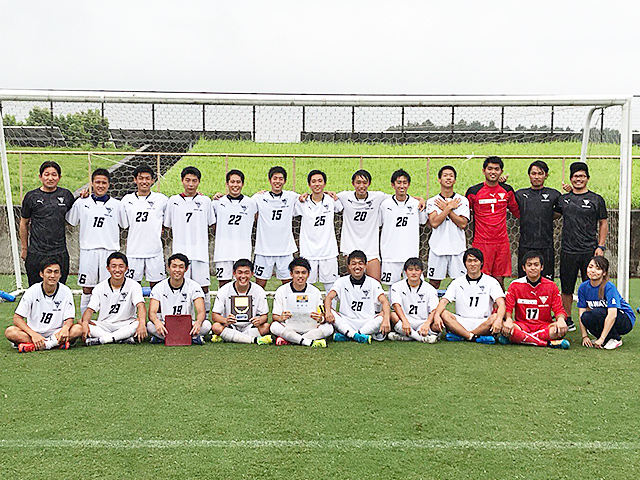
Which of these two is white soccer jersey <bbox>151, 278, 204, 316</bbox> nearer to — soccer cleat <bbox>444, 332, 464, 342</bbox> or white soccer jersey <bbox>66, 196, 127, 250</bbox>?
white soccer jersey <bbox>66, 196, 127, 250</bbox>

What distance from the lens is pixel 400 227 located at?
241 inches

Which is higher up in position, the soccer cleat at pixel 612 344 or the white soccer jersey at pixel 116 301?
the white soccer jersey at pixel 116 301

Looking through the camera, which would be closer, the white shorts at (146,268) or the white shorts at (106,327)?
the white shorts at (106,327)

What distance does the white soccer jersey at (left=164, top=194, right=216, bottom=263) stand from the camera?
238 inches

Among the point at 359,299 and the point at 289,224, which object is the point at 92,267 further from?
the point at 359,299

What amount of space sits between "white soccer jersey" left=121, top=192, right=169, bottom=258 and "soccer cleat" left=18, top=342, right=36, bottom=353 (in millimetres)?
A: 1359

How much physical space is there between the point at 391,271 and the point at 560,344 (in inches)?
66.9

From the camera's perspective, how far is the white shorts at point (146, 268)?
6.05m

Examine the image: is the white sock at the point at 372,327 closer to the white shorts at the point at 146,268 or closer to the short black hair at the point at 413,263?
the short black hair at the point at 413,263

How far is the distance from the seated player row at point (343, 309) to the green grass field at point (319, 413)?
0.24m

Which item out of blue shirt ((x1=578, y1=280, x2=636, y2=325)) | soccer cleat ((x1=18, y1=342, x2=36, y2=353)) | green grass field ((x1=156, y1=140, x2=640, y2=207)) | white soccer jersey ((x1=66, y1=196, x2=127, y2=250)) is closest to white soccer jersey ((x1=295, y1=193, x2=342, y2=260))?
white soccer jersey ((x1=66, y1=196, x2=127, y2=250))

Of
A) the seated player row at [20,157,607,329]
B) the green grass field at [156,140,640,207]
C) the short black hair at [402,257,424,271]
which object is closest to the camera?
the short black hair at [402,257,424,271]

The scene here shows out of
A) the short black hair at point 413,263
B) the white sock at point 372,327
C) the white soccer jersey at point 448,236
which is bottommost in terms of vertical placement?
the white sock at point 372,327

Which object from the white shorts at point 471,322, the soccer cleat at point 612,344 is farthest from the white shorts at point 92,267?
the soccer cleat at point 612,344
